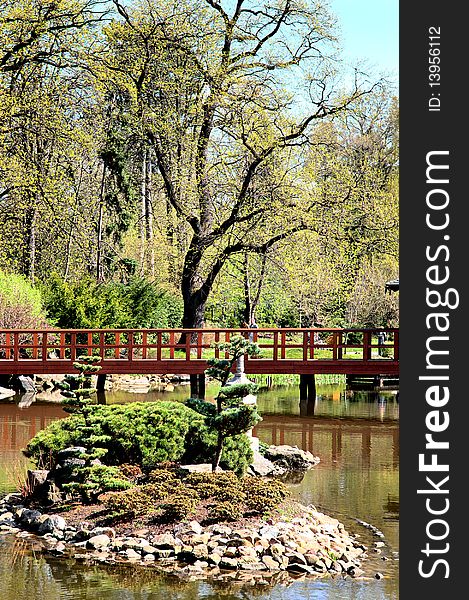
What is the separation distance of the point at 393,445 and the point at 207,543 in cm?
839

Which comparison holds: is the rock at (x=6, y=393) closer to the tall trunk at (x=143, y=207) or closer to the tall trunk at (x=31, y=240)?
the tall trunk at (x=31, y=240)

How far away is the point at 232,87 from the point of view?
26.4 meters

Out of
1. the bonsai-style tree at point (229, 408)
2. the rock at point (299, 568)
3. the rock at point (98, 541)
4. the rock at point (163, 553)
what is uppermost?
the bonsai-style tree at point (229, 408)

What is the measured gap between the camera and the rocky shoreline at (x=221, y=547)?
941cm

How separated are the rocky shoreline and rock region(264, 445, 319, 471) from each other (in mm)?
4158

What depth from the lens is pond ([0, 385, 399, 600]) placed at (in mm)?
8758

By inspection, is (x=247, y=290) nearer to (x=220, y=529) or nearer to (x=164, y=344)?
(x=164, y=344)

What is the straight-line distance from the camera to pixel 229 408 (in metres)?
11.9

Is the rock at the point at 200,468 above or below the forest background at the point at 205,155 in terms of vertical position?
below

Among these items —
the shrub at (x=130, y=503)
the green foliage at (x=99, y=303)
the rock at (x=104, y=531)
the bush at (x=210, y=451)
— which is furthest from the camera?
the green foliage at (x=99, y=303)

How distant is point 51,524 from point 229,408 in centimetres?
259

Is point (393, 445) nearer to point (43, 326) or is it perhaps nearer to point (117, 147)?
point (43, 326)

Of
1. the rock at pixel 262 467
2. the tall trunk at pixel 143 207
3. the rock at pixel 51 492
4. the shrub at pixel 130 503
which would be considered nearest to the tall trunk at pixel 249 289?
the tall trunk at pixel 143 207

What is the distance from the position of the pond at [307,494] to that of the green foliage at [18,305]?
2.44 m
